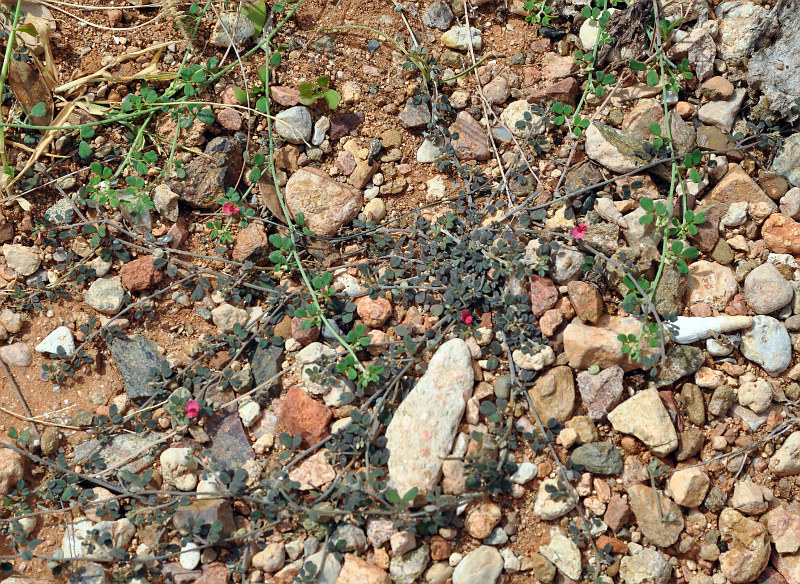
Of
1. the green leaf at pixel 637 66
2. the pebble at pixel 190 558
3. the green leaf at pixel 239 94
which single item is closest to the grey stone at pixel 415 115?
the green leaf at pixel 239 94

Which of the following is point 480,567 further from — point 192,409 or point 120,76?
point 120,76

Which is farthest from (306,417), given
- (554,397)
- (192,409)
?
(554,397)

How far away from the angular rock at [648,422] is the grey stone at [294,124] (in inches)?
76.1

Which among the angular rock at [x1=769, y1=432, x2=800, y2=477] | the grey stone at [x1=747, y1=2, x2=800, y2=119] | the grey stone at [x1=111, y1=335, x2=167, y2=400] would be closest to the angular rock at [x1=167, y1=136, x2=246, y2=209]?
the grey stone at [x1=111, y1=335, x2=167, y2=400]

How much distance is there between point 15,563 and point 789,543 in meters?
3.20

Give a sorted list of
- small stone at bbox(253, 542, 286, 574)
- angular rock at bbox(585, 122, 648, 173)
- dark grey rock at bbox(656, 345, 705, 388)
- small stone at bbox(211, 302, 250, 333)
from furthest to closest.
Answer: angular rock at bbox(585, 122, 648, 173) → small stone at bbox(211, 302, 250, 333) → dark grey rock at bbox(656, 345, 705, 388) → small stone at bbox(253, 542, 286, 574)

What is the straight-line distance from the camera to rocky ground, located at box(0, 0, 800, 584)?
266cm

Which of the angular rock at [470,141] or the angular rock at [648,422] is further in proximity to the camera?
the angular rock at [470,141]

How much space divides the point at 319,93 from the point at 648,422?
214cm

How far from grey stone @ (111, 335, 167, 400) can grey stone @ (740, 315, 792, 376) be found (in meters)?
2.59

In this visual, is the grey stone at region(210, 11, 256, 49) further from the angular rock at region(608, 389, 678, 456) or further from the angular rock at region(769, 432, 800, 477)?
the angular rock at region(769, 432, 800, 477)

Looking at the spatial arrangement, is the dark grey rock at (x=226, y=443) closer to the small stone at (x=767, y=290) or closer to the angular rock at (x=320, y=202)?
the angular rock at (x=320, y=202)

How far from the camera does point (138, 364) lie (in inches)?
114

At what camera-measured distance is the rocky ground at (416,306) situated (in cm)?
266
